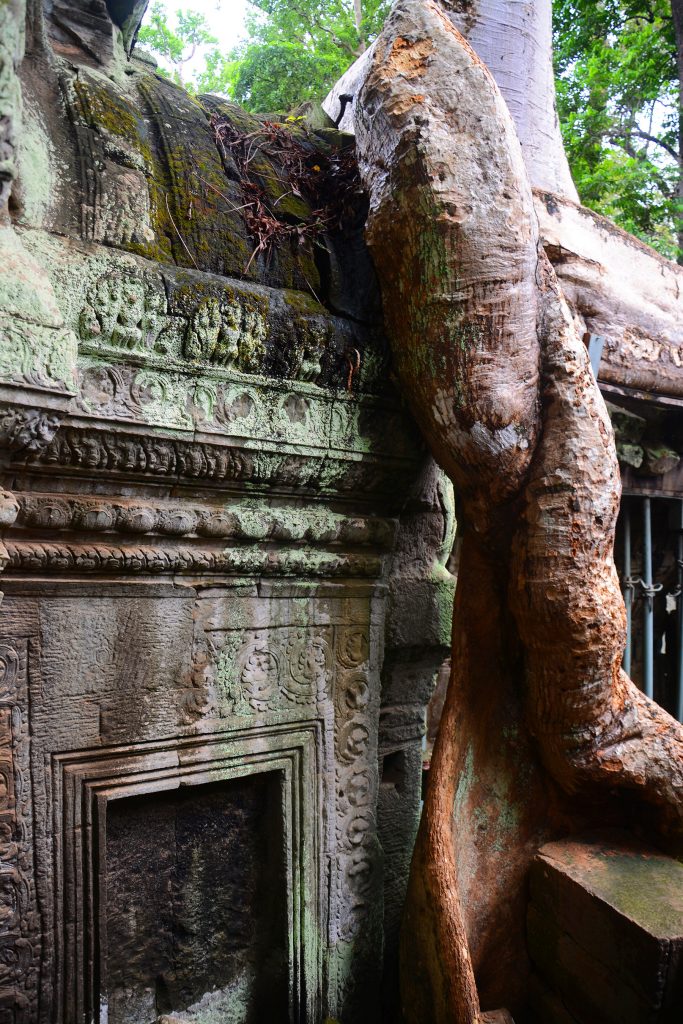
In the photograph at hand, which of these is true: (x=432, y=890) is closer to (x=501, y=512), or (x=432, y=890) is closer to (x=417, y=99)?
(x=501, y=512)

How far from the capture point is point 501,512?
1649 mm

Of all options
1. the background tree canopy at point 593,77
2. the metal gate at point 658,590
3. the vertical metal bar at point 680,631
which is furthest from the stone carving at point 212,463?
the background tree canopy at point 593,77

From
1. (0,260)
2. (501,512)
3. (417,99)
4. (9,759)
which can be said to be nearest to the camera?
(0,260)

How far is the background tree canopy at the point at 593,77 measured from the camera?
639cm

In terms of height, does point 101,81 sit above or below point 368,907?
above

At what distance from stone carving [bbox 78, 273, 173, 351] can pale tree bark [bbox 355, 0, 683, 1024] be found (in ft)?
1.80

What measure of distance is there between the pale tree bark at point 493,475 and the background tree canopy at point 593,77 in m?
4.52

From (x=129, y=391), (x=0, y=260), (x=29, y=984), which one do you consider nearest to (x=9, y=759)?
(x=29, y=984)

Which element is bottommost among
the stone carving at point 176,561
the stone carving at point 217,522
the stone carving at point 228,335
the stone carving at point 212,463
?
the stone carving at point 176,561

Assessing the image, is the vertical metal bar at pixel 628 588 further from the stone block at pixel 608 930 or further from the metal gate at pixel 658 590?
the stone block at pixel 608 930

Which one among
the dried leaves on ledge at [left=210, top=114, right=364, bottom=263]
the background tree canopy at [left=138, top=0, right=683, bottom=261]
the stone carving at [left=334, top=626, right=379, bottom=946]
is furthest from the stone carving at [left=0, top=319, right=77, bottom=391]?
the background tree canopy at [left=138, top=0, right=683, bottom=261]

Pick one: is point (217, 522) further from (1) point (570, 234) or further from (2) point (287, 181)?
(1) point (570, 234)

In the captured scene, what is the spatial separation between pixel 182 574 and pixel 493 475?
0.69 meters

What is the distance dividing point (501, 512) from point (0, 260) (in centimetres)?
110
